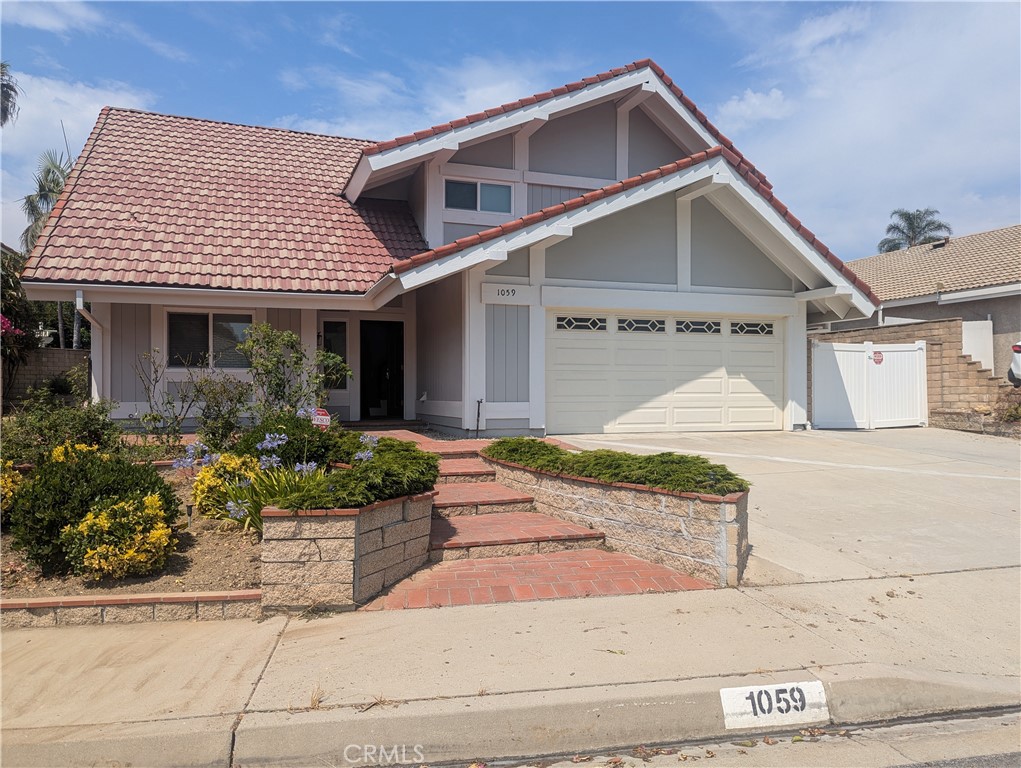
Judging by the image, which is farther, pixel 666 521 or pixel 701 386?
pixel 701 386

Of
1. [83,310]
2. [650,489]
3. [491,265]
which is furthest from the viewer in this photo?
[491,265]

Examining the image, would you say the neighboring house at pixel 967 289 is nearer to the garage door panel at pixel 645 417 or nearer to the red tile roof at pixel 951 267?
the red tile roof at pixel 951 267

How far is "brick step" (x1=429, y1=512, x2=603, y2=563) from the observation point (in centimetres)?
589

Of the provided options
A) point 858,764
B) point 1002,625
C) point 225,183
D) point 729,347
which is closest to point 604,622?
point 858,764

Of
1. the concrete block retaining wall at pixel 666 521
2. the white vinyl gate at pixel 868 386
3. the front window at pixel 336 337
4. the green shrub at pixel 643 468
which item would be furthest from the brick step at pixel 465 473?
the white vinyl gate at pixel 868 386

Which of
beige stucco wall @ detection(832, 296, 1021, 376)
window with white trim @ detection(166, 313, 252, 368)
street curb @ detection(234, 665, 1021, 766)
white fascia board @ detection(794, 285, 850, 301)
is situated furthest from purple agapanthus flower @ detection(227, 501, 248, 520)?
beige stucco wall @ detection(832, 296, 1021, 376)

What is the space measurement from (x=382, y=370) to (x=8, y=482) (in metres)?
7.93

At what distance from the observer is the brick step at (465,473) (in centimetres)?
801

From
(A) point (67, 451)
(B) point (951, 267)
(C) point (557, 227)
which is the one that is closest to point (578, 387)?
(C) point (557, 227)

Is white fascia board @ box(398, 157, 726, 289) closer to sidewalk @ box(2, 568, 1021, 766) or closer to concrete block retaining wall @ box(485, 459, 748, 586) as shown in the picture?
concrete block retaining wall @ box(485, 459, 748, 586)

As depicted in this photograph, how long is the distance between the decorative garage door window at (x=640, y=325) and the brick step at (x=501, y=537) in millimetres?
6106

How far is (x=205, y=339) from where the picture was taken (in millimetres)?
11578

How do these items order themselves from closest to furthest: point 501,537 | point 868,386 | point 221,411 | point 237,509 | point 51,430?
point 237,509 → point 501,537 → point 51,430 → point 221,411 → point 868,386

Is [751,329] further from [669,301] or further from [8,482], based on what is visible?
[8,482]
